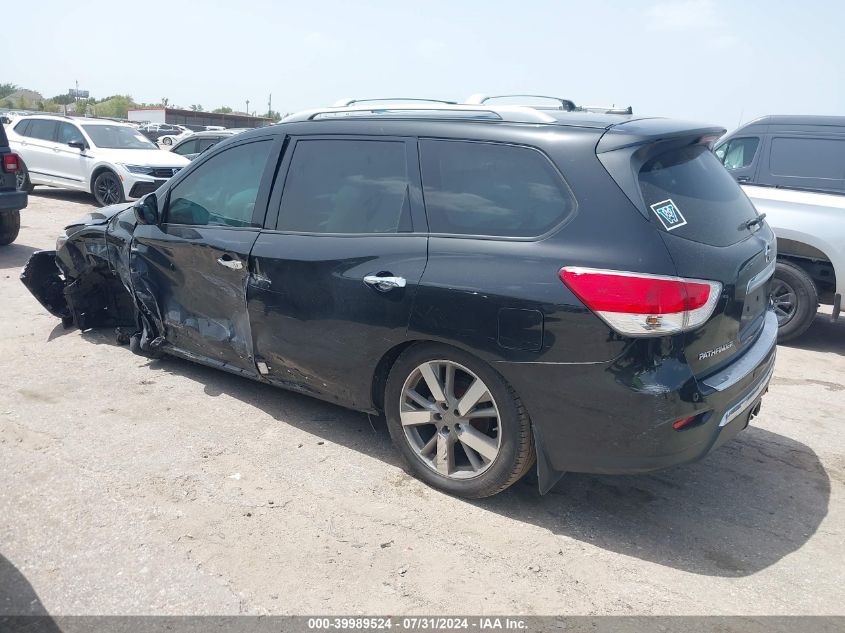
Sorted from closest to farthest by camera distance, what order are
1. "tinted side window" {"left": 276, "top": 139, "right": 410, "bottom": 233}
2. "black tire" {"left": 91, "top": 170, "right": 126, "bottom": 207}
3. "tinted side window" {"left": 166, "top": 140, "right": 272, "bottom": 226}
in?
"tinted side window" {"left": 276, "top": 139, "right": 410, "bottom": 233} < "tinted side window" {"left": 166, "top": 140, "right": 272, "bottom": 226} < "black tire" {"left": 91, "top": 170, "right": 126, "bottom": 207}

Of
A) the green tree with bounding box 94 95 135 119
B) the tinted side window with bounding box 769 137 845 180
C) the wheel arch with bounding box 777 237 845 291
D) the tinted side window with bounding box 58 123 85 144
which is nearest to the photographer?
the wheel arch with bounding box 777 237 845 291

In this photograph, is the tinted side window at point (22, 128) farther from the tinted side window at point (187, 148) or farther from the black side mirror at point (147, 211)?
the black side mirror at point (147, 211)

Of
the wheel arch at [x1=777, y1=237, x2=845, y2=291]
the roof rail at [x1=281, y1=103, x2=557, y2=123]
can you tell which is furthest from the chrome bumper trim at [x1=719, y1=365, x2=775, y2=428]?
the wheel arch at [x1=777, y1=237, x2=845, y2=291]

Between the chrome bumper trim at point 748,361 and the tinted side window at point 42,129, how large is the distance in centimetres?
1393

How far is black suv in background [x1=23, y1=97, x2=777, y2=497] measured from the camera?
9.98ft

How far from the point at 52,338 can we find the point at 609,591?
4.82 m

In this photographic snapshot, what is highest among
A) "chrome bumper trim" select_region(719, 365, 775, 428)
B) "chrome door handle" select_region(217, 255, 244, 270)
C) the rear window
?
the rear window

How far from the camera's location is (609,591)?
2.96 m

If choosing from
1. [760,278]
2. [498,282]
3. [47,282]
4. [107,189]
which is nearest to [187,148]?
[107,189]

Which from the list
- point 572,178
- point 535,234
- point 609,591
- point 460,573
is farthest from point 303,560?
point 572,178

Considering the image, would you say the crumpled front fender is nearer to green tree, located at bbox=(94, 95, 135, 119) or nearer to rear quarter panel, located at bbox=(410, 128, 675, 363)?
rear quarter panel, located at bbox=(410, 128, 675, 363)

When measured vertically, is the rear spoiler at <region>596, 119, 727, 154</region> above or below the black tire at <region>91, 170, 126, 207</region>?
above

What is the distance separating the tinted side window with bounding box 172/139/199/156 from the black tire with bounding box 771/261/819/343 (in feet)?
41.3

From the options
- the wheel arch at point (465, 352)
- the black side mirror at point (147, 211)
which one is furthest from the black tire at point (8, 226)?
the wheel arch at point (465, 352)
